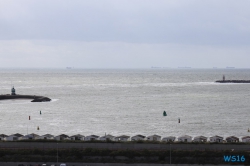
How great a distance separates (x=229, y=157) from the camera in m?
32.6

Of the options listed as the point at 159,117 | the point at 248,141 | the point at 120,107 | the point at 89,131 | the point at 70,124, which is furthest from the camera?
the point at 120,107

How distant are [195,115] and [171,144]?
33.5 meters

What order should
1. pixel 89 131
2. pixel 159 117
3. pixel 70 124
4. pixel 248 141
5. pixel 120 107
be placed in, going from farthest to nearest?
pixel 120 107
pixel 159 117
pixel 70 124
pixel 89 131
pixel 248 141

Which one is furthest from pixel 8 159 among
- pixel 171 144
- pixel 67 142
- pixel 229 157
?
pixel 229 157

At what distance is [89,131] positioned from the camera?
52.7 metres

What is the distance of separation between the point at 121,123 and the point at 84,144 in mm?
23916

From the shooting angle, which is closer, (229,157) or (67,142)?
(229,157)

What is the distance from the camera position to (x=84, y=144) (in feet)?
119

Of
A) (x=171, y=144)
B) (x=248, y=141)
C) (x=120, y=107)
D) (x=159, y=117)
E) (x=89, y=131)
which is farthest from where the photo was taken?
(x=120, y=107)

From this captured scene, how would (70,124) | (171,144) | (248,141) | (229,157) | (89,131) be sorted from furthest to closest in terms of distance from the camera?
(70,124), (89,131), (248,141), (171,144), (229,157)

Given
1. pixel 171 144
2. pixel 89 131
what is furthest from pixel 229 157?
pixel 89 131

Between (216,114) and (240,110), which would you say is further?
(240,110)

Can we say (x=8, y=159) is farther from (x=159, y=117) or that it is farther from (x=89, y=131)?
(x=159, y=117)

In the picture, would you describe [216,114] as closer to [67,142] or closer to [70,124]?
[70,124]
